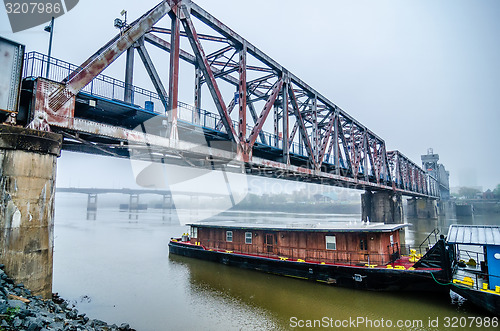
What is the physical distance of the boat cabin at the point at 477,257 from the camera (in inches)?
538

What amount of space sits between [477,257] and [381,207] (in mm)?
43498

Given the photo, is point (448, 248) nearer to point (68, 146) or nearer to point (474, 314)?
point (474, 314)

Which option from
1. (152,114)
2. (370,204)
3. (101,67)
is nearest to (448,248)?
(152,114)

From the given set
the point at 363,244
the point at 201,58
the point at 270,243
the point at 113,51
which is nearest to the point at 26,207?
the point at 113,51

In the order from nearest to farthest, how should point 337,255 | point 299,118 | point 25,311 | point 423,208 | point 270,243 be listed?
point 25,311
point 337,255
point 270,243
point 299,118
point 423,208

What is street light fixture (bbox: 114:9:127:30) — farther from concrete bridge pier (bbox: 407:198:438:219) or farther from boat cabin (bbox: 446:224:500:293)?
concrete bridge pier (bbox: 407:198:438:219)

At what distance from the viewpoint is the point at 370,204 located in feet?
186

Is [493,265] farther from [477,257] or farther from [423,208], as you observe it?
[423,208]

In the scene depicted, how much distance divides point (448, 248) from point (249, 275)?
12784 mm

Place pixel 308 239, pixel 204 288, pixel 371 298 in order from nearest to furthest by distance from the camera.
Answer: pixel 371 298 → pixel 204 288 → pixel 308 239

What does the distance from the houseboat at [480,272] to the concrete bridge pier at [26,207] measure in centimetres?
1810

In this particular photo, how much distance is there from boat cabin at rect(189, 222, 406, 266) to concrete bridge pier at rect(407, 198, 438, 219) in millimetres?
87484

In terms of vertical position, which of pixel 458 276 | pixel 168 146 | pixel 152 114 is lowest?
pixel 458 276

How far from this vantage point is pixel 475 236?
601 inches
